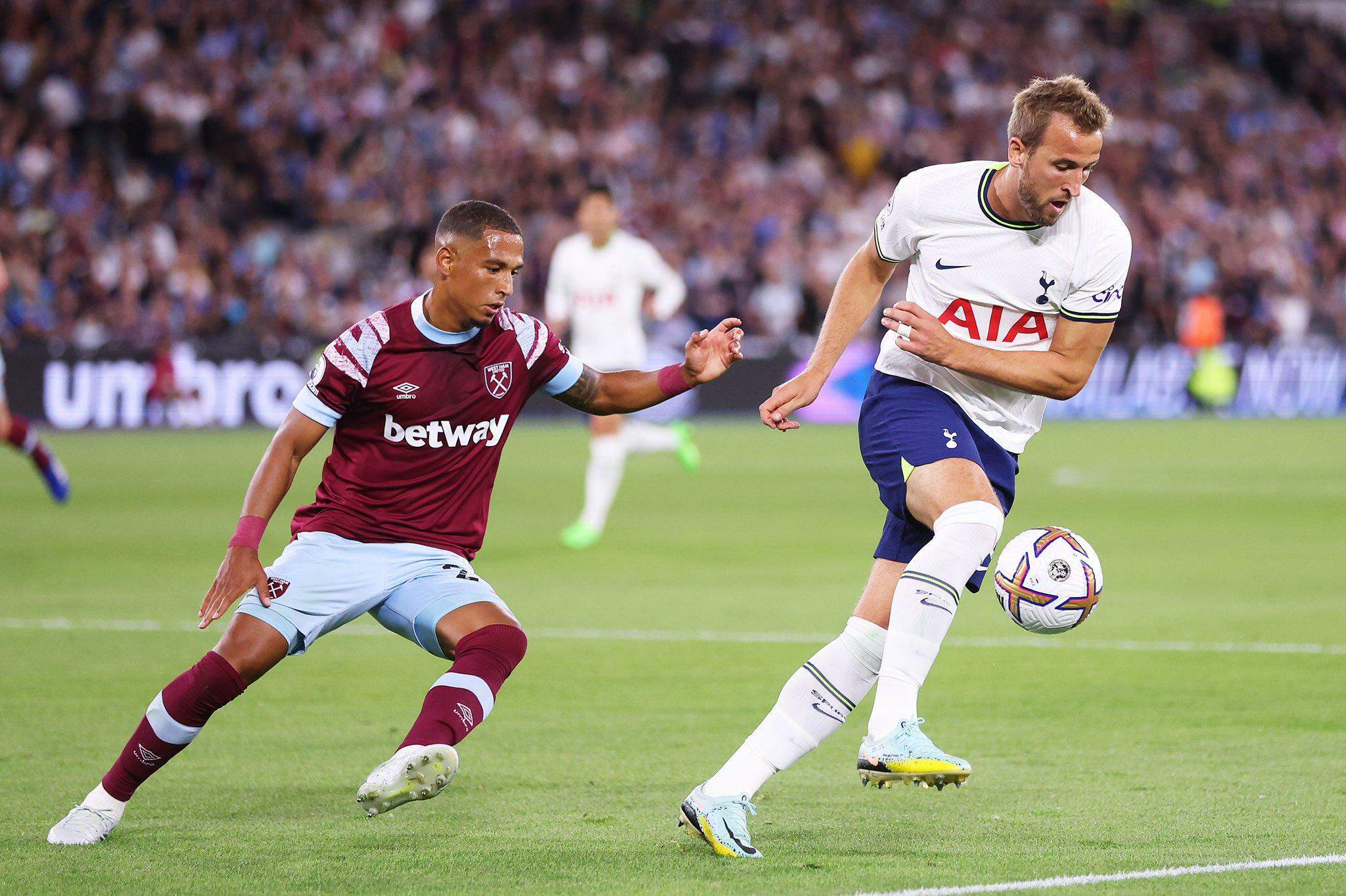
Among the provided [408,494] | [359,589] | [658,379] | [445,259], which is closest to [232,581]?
[359,589]

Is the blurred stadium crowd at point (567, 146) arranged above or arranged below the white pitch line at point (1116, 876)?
below

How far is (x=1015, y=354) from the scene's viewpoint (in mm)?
5047

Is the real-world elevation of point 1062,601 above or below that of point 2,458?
above

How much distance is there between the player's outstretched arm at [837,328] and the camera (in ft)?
16.7

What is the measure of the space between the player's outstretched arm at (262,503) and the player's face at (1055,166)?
210cm

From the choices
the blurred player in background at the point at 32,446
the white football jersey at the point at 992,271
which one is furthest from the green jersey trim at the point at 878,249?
the blurred player in background at the point at 32,446

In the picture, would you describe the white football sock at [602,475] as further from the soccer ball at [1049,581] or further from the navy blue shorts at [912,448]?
the soccer ball at [1049,581]

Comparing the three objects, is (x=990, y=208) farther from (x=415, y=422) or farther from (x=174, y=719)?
(x=174, y=719)

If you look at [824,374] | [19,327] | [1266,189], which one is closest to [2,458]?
[19,327]

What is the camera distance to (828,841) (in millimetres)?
4840

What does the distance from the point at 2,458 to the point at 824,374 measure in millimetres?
17449

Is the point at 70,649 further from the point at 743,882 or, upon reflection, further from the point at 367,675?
the point at 743,882

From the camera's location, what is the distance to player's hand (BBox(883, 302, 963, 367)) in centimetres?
494

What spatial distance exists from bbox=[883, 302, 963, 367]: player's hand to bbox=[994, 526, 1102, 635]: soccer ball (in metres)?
0.66
